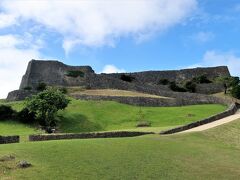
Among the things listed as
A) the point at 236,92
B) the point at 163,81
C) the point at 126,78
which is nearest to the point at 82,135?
the point at 236,92

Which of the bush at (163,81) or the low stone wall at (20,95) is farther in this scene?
the bush at (163,81)

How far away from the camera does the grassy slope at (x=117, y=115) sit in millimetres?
50312

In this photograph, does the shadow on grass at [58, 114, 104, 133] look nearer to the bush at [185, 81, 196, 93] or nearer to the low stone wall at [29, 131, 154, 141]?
the low stone wall at [29, 131, 154, 141]

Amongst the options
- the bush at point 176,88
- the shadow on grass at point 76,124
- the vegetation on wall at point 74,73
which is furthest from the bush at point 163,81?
the shadow on grass at point 76,124

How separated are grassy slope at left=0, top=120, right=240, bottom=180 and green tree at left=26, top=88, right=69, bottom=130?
2111 cm

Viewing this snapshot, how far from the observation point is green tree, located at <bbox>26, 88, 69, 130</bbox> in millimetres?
50062

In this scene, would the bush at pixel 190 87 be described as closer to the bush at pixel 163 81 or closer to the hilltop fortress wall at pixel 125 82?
the hilltop fortress wall at pixel 125 82

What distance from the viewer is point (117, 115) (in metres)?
55.8

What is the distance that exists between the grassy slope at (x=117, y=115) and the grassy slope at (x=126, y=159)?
19.1 m

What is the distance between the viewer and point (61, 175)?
61.9ft

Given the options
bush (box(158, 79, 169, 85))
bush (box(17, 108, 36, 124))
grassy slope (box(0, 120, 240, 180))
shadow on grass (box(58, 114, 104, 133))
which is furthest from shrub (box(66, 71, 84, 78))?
grassy slope (box(0, 120, 240, 180))

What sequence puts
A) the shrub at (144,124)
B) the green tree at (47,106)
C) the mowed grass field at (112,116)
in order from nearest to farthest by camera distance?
the shrub at (144,124) < the mowed grass field at (112,116) < the green tree at (47,106)

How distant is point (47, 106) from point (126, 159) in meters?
28.2

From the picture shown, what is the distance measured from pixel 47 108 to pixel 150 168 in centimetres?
2977
